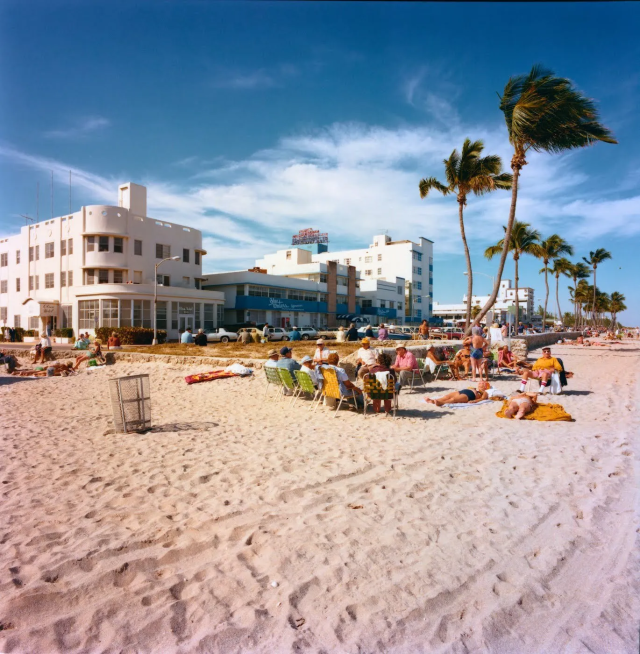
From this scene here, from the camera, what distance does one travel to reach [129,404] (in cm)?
760

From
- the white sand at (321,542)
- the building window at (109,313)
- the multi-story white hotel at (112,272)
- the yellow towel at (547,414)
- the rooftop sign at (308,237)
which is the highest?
the rooftop sign at (308,237)

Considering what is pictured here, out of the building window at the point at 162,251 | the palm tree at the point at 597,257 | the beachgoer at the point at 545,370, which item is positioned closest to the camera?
the beachgoer at the point at 545,370

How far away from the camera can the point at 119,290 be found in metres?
33.3

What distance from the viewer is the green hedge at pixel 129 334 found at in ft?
102

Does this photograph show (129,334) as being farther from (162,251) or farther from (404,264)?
(404,264)

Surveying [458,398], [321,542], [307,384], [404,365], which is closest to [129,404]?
Result: [307,384]

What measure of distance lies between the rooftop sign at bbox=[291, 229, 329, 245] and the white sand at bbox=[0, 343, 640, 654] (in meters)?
74.0

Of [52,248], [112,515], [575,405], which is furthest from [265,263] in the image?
[112,515]

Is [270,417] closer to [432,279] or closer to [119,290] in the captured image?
[119,290]

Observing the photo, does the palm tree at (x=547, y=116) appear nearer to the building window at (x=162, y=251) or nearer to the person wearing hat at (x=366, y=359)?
the person wearing hat at (x=366, y=359)

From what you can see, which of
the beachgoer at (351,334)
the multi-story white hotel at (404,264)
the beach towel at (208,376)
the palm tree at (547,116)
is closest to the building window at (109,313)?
the beachgoer at (351,334)

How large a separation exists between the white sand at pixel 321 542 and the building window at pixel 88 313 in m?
Result: 29.5

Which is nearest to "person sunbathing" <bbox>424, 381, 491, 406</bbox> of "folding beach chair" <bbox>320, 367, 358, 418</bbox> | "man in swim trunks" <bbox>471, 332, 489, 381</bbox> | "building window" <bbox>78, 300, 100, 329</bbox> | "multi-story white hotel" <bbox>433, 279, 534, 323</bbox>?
"folding beach chair" <bbox>320, 367, 358, 418</bbox>

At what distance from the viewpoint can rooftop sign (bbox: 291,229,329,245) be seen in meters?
79.1
